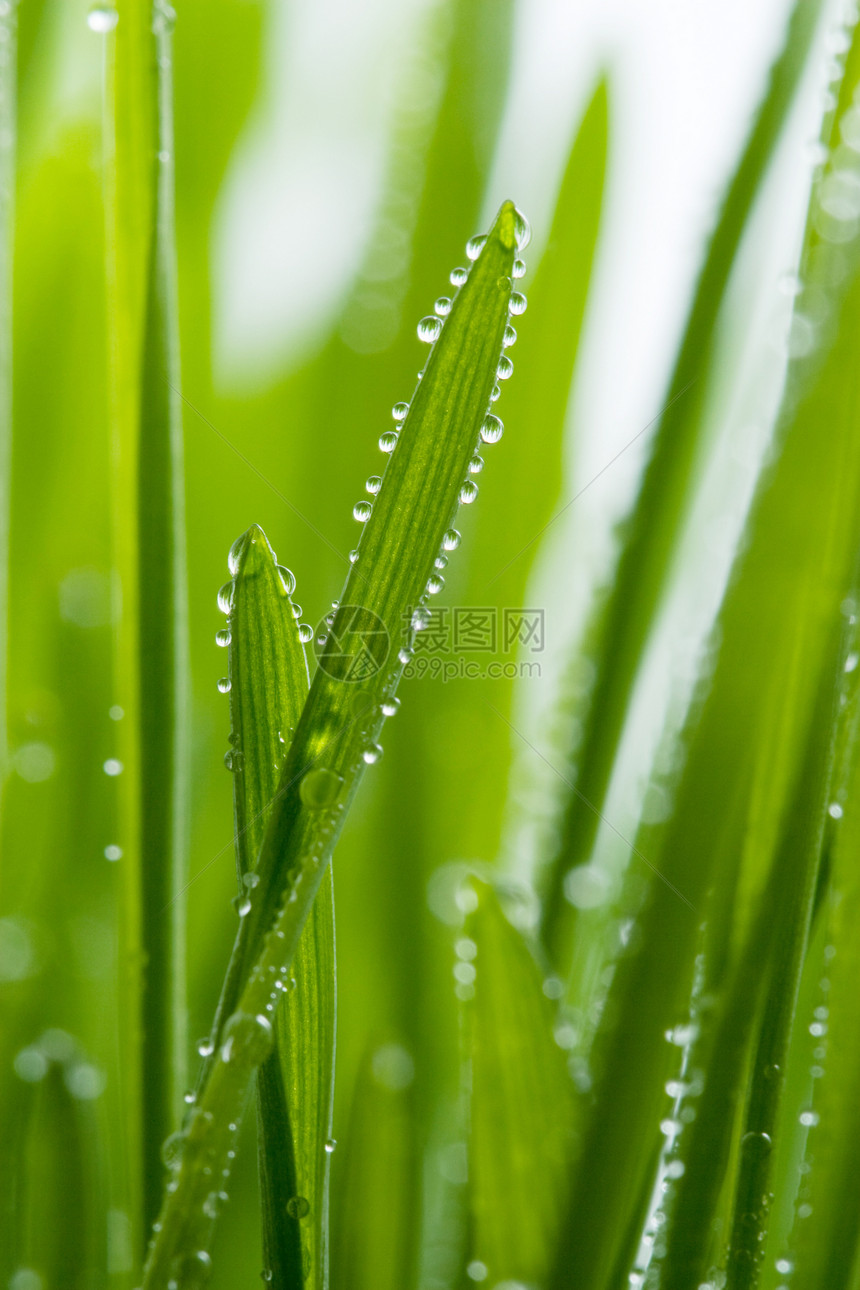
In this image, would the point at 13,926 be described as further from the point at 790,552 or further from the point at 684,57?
the point at 684,57

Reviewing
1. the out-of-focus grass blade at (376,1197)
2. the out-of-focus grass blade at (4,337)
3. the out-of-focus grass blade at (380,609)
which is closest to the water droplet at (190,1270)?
the out-of-focus grass blade at (380,609)

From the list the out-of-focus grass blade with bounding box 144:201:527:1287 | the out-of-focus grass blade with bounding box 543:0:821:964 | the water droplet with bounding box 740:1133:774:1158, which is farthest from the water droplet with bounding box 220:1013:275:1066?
the out-of-focus grass blade with bounding box 543:0:821:964

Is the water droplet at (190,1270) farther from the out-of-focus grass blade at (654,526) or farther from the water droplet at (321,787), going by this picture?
the out-of-focus grass blade at (654,526)

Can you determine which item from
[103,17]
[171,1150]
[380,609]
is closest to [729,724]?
[380,609]

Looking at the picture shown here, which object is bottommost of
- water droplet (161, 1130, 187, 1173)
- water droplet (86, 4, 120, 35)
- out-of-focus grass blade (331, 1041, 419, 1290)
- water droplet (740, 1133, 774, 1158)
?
out-of-focus grass blade (331, 1041, 419, 1290)

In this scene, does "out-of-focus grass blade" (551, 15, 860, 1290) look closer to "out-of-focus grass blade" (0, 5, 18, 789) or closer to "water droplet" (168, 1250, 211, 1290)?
"water droplet" (168, 1250, 211, 1290)
